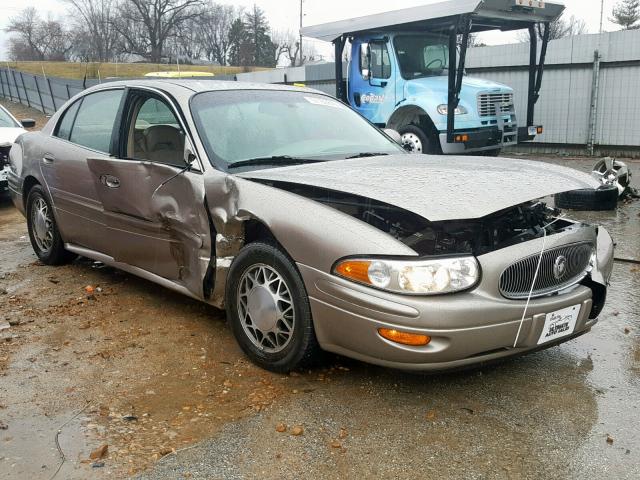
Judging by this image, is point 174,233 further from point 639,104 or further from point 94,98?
point 639,104

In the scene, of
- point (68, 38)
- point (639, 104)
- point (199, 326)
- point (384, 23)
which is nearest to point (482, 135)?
point (384, 23)

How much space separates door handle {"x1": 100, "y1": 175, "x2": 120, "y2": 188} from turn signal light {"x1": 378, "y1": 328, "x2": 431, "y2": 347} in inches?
93.8

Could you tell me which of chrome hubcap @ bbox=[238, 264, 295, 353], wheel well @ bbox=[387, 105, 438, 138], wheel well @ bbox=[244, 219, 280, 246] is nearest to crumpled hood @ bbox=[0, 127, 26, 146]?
wheel well @ bbox=[387, 105, 438, 138]

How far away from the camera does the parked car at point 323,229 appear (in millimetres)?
2920

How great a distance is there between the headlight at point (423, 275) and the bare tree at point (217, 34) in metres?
80.2

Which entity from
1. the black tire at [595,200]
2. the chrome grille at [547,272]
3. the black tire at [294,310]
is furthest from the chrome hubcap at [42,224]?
the black tire at [595,200]

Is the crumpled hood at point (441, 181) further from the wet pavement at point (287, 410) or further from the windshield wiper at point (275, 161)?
the wet pavement at point (287, 410)

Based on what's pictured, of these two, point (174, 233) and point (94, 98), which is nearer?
point (174, 233)

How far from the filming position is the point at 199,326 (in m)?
4.27

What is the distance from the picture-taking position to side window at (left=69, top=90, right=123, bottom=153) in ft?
15.5

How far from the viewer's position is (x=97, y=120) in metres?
4.96

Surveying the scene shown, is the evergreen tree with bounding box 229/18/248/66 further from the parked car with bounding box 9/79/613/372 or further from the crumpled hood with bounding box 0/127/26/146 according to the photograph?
the parked car with bounding box 9/79/613/372

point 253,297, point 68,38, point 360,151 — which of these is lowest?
point 253,297

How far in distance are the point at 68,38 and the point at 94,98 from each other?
3192 inches
